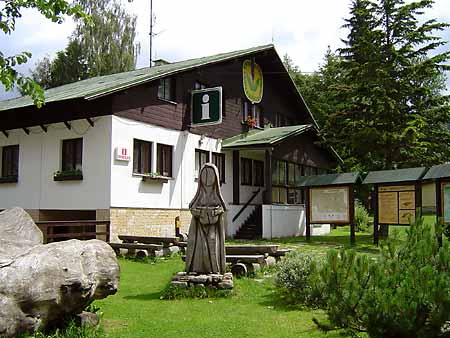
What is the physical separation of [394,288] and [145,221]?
1488 cm

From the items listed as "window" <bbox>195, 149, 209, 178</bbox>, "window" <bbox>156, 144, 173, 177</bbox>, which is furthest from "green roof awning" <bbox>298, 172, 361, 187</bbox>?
"window" <bbox>156, 144, 173, 177</bbox>

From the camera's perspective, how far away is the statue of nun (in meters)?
9.73

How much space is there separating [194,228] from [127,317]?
2448 mm

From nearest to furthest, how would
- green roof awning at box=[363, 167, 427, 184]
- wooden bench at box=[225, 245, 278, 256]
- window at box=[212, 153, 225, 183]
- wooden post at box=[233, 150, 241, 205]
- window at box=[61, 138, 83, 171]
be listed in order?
wooden bench at box=[225, 245, 278, 256]
green roof awning at box=[363, 167, 427, 184]
window at box=[61, 138, 83, 171]
window at box=[212, 153, 225, 183]
wooden post at box=[233, 150, 241, 205]

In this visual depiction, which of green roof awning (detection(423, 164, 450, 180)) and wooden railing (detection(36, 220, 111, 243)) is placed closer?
green roof awning (detection(423, 164, 450, 180))

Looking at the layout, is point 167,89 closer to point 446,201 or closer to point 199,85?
point 199,85

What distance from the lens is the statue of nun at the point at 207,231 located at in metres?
9.73

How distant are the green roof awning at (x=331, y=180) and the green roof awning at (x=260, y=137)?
2.36m

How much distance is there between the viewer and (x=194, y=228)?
32.4 ft

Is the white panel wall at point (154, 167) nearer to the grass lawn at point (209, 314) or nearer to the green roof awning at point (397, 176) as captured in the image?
the green roof awning at point (397, 176)

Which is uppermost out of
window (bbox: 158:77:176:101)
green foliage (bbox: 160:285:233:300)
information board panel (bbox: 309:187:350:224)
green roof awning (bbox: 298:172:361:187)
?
window (bbox: 158:77:176:101)

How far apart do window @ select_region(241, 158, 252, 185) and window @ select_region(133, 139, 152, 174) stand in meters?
6.23

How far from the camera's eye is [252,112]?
2617cm

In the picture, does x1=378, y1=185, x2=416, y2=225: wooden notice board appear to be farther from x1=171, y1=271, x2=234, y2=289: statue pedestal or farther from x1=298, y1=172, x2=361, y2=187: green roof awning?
x1=171, y1=271, x2=234, y2=289: statue pedestal
